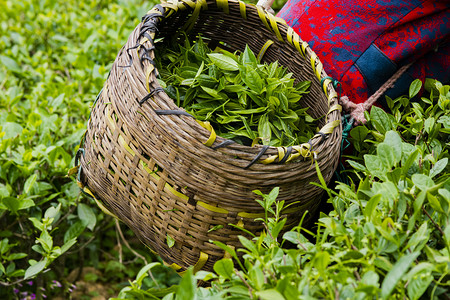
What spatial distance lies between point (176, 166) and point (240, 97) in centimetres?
29

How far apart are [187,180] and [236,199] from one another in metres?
0.12

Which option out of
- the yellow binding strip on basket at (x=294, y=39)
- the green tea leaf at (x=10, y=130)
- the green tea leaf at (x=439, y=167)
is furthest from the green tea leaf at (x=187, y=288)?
the green tea leaf at (x=10, y=130)

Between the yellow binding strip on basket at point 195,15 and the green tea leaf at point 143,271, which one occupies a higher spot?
the yellow binding strip on basket at point 195,15

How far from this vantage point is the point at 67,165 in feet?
4.63

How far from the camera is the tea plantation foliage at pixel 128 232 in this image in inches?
26.2

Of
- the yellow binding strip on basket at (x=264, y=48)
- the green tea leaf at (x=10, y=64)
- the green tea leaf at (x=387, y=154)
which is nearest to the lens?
the green tea leaf at (x=387, y=154)

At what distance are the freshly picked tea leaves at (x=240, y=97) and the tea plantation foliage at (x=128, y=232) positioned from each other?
0.18m

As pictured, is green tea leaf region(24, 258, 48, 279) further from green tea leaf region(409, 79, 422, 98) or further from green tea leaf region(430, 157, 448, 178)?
green tea leaf region(409, 79, 422, 98)

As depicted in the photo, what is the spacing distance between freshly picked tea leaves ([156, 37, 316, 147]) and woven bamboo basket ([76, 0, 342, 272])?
11 centimetres

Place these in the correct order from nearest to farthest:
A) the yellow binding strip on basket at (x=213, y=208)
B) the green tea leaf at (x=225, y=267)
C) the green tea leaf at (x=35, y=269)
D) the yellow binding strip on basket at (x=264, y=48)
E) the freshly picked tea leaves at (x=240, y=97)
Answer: the green tea leaf at (x=225, y=267) → the yellow binding strip on basket at (x=213, y=208) → the freshly picked tea leaves at (x=240, y=97) → the green tea leaf at (x=35, y=269) → the yellow binding strip on basket at (x=264, y=48)

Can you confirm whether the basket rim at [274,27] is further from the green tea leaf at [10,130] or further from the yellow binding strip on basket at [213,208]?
the green tea leaf at [10,130]

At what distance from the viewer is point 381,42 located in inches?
51.0

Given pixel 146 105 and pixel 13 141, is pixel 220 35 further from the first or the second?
pixel 13 141

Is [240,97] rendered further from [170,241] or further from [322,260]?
[322,260]
